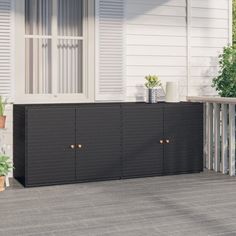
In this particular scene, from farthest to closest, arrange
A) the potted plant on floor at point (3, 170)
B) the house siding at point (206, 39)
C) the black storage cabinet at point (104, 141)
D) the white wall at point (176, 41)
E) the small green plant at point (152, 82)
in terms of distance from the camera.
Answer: the house siding at point (206, 39) → the white wall at point (176, 41) → the small green plant at point (152, 82) → the black storage cabinet at point (104, 141) → the potted plant on floor at point (3, 170)

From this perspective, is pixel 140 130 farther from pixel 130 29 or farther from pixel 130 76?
pixel 130 29

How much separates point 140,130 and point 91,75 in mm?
895

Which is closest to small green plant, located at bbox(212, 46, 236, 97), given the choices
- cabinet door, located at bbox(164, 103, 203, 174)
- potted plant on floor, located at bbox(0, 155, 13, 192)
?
cabinet door, located at bbox(164, 103, 203, 174)

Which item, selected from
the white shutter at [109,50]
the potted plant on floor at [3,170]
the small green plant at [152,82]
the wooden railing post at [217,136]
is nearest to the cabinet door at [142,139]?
the small green plant at [152,82]

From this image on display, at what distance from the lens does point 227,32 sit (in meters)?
6.46

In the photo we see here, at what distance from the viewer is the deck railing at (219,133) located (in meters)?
5.58

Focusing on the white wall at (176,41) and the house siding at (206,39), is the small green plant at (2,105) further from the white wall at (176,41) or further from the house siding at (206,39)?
the house siding at (206,39)

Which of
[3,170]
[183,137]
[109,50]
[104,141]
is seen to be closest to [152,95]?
[183,137]

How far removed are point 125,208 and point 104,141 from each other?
125 centimetres

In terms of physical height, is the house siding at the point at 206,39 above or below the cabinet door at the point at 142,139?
above

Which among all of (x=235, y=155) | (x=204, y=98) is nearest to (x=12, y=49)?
(x=204, y=98)

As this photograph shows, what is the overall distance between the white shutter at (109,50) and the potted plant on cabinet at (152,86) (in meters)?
0.31

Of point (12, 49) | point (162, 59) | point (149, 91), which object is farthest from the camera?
point (162, 59)

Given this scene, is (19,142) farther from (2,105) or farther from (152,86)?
(152,86)
